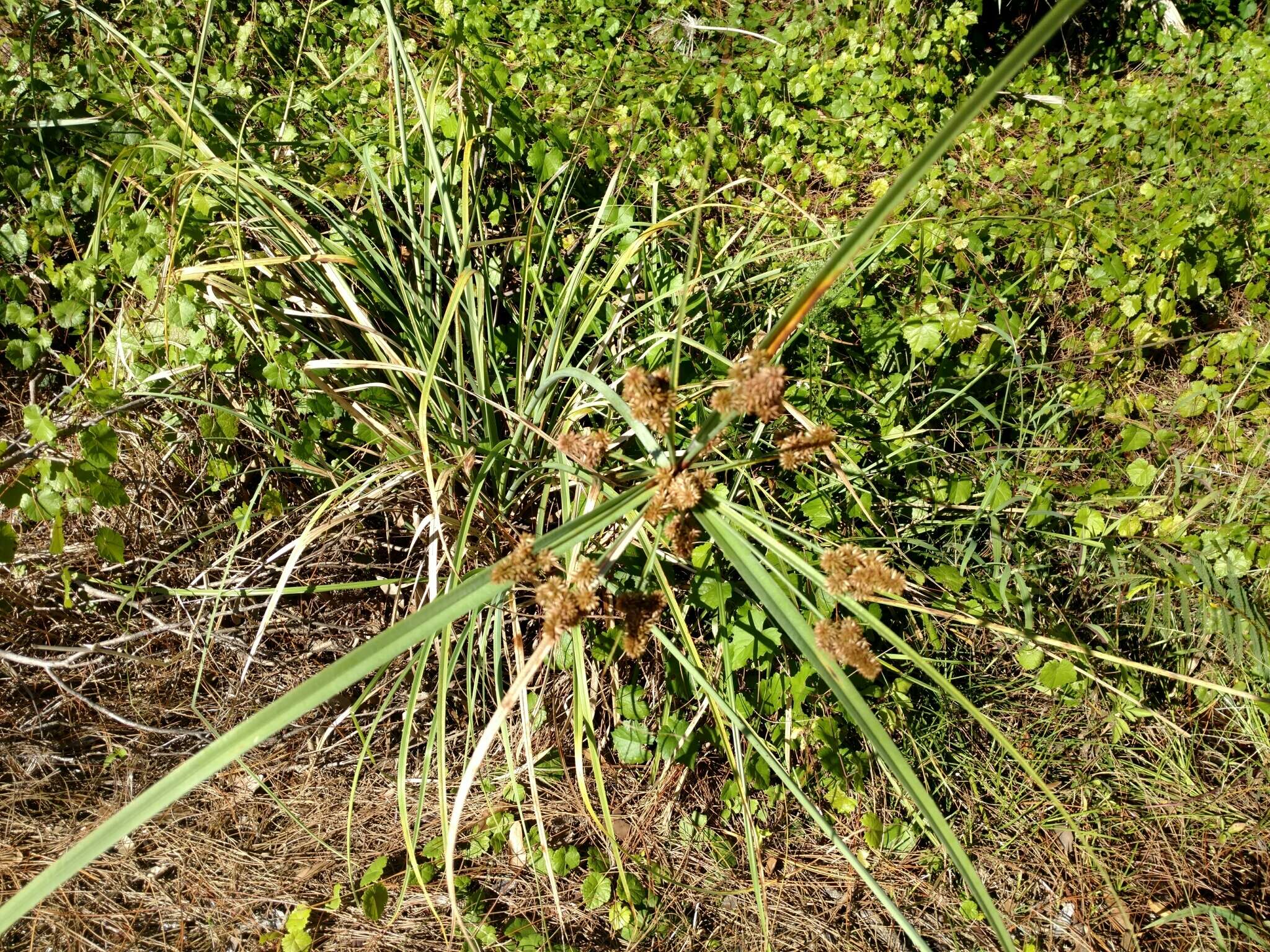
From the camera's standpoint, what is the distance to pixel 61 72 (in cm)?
226

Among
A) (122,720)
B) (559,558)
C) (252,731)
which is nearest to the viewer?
(252,731)

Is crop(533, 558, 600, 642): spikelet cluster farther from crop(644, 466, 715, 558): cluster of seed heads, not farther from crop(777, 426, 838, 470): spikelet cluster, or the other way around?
crop(777, 426, 838, 470): spikelet cluster

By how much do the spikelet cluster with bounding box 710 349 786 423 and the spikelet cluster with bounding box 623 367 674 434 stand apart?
99mm

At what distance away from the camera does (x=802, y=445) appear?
50.6 inches

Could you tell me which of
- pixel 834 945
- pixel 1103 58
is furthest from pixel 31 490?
pixel 1103 58

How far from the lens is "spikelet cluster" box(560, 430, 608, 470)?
4.26 ft

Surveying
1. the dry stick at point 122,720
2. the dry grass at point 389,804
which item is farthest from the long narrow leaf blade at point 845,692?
the dry stick at point 122,720

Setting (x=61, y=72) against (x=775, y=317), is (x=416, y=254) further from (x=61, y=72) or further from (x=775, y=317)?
(x=61, y=72)

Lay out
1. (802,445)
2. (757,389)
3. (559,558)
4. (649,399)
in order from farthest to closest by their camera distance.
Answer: (559,558) < (802,445) < (649,399) < (757,389)

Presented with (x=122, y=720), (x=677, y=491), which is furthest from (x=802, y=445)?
(x=122, y=720)

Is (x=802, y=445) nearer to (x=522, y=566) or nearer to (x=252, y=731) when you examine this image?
(x=522, y=566)

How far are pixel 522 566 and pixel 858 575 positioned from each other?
479 millimetres

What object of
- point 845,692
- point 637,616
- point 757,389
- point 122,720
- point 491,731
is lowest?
point 122,720

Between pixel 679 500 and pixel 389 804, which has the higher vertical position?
pixel 679 500
